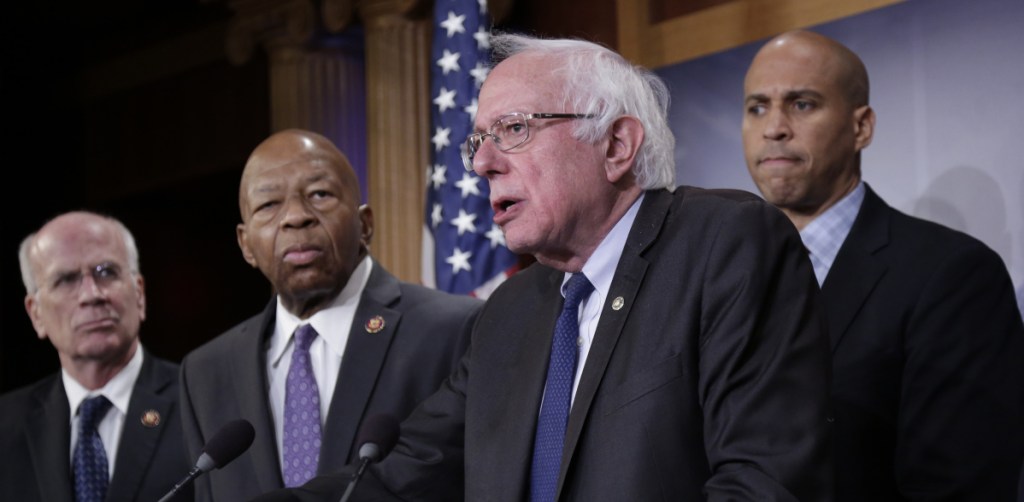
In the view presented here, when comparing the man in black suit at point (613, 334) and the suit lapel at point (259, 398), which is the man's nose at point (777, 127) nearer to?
the man in black suit at point (613, 334)

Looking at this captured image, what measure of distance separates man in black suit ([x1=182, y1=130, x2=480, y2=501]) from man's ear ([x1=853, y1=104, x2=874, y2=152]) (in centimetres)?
113

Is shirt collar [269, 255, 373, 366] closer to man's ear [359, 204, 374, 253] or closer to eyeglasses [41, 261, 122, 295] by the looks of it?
man's ear [359, 204, 374, 253]

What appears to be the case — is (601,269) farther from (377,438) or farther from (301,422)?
(301,422)

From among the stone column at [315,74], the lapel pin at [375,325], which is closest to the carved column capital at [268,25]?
the stone column at [315,74]

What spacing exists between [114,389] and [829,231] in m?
2.27

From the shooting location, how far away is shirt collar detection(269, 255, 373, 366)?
11.7 ft

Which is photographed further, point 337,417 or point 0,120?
point 0,120

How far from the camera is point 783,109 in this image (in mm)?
3570

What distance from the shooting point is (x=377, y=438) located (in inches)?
101

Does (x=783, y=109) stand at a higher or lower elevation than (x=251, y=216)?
higher

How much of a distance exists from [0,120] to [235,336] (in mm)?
5257

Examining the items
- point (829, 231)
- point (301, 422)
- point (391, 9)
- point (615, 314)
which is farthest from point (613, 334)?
point (391, 9)

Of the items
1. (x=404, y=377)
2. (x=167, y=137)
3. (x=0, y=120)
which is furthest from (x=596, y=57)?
(x=0, y=120)

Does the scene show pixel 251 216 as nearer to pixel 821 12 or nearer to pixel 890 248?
pixel 890 248
